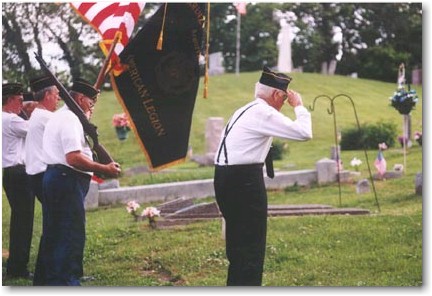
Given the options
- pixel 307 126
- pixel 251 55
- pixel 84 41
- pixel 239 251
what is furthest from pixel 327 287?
pixel 84 41

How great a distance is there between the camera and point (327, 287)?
4617 millimetres

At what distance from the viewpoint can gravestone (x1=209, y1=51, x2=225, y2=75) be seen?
5298 millimetres

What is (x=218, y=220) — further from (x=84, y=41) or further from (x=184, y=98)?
(x=84, y=41)

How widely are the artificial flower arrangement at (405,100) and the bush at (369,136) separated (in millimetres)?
318

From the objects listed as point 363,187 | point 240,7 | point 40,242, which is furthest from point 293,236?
point 40,242

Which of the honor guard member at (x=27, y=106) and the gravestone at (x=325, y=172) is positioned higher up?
the honor guard member at (x=27, y=106)

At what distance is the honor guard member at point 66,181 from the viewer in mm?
3992

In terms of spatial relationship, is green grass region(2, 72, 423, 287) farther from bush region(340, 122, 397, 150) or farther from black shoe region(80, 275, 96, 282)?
bush region(340, 122, 397, 150)

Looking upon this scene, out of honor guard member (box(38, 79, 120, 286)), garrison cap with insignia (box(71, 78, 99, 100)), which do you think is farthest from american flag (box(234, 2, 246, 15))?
honor guard member (box(38, 79, 120, 286))

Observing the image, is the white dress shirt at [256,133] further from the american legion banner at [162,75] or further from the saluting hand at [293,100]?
the american legion banner at [162,75]

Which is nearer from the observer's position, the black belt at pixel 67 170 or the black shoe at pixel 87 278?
the black belt at pixel 67 170

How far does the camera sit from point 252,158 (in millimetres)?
3871

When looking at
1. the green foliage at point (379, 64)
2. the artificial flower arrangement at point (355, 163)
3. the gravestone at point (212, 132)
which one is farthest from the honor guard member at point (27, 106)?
the artificial flower arrangement at point (355, 163)

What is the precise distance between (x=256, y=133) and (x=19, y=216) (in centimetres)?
190
